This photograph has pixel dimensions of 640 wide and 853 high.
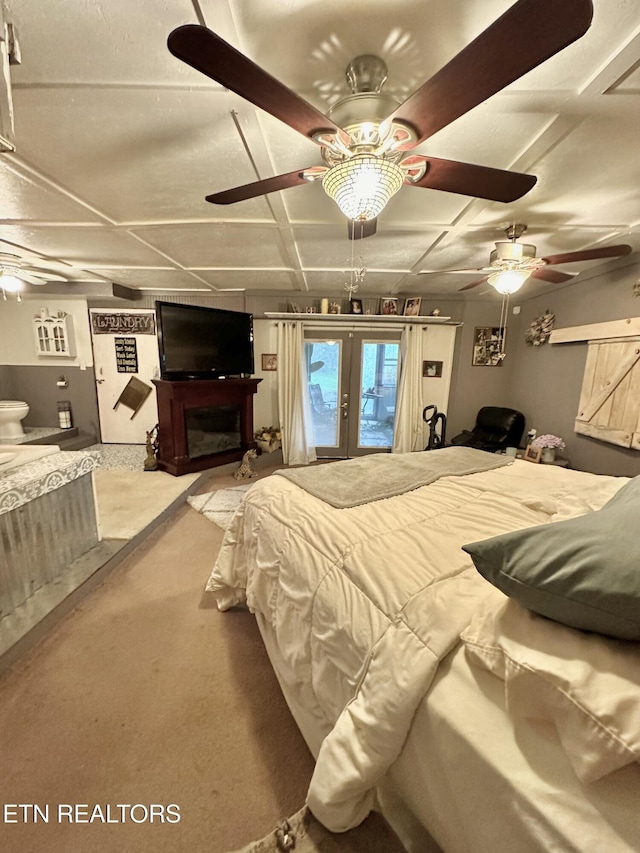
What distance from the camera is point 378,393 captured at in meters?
4.70

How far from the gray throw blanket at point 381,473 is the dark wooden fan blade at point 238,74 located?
53.6 inches

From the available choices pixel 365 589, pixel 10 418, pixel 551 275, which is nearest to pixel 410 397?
pixel 551 275

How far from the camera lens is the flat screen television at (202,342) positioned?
340 centimetres

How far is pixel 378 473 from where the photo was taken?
1853mm

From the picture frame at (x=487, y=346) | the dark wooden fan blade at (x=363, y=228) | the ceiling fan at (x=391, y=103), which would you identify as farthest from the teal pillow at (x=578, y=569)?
the picture frame at (x=487, y=346)

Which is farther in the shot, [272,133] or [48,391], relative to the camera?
[48,391]

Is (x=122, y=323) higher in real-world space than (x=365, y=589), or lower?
higher

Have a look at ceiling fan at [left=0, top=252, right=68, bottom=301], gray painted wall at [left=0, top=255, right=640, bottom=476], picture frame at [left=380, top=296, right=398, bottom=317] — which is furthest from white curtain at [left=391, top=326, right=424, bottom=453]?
ceiling fan at [left=0, top=252, right=68, bottom=301]

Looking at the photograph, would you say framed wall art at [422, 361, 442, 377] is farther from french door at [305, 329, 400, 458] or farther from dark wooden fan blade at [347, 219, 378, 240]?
dark wooden fan blade at [347, 219, 378, 240]

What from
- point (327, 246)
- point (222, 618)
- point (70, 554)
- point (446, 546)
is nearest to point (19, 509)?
point (70, 554)

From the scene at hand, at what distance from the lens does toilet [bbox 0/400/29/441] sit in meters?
3.93

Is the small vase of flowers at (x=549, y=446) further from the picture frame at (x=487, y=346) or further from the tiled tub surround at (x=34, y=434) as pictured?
the tiled tub surround at (x=34, y=434)

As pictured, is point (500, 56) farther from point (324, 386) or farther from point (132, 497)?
point (324, 386)

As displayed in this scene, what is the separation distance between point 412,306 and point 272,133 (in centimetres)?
326
